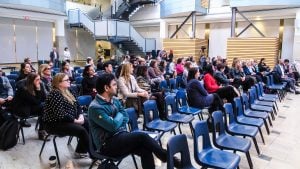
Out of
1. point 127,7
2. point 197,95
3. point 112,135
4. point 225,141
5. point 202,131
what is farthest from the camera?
point 127,7

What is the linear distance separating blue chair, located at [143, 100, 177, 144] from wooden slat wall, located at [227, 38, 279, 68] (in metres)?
10.6

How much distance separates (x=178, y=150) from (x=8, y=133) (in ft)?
8.73

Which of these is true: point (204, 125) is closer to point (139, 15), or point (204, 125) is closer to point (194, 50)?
point (194, 50)

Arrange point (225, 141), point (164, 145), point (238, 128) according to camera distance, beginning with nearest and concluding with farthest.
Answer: point (225, 141) < point (238, 128) < point (164, 145)

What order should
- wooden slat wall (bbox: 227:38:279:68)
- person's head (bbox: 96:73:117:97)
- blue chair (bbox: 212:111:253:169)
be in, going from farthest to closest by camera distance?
1. wooden slat wall (bbox: 227:38:279:68)
2. blue chair (bbox: 212:111:253:169)
3. person's head (bbox: 96:73:117:97)

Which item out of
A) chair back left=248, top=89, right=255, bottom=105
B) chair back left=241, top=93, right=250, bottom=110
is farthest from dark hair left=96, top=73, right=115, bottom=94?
chair back left=248, top=89, right=255, bottom=105

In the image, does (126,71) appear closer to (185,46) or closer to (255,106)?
(255,106)

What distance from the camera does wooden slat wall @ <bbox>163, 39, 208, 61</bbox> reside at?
48.4ft

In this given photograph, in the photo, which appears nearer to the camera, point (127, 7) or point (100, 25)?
point (100, 25)

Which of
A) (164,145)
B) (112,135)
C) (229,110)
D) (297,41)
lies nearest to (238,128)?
(229,110)

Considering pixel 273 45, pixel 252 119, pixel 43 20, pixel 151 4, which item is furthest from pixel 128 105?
pixel 151 4

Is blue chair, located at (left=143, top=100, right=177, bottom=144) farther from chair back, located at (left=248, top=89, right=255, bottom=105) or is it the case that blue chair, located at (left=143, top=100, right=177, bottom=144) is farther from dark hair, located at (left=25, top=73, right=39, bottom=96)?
chair back, located at (left=248, top=89, right=255, bottom=105)

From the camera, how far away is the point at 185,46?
49.4 ft

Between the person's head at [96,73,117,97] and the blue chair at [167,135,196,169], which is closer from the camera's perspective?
the blue chair at [167,135,196,169]
